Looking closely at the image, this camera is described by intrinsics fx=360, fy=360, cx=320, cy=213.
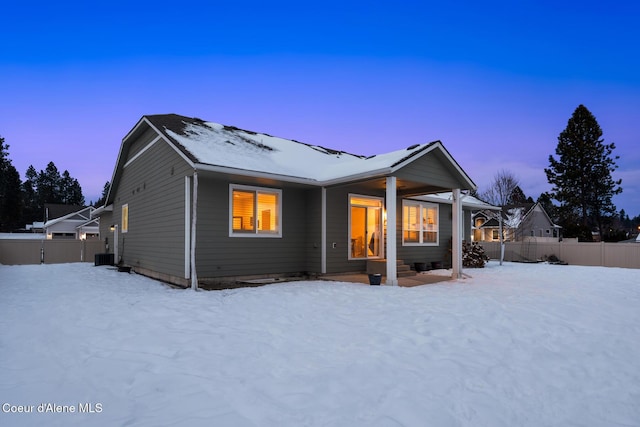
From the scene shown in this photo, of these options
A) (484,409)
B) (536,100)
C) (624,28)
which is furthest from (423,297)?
(536,100)

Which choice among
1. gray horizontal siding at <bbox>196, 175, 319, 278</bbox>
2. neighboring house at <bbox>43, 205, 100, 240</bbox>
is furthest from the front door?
neighboring house at <bbox>43, 205, 100, 240</bbox>

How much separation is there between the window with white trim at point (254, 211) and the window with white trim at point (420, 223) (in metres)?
5.33

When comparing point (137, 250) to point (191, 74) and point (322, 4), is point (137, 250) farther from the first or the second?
point (191, 74)

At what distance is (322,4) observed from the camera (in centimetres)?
1636

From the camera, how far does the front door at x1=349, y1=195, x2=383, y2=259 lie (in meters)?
12.2

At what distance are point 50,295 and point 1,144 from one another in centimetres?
1407

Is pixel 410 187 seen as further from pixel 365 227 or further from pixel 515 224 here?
pixel 515 224

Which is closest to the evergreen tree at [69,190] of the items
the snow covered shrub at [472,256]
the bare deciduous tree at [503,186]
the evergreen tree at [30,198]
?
the evergreen tree at [30,198]

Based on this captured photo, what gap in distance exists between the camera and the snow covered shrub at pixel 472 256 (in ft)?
51.3

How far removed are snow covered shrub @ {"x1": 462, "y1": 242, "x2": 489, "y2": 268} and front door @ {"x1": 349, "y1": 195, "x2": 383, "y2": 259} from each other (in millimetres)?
5157

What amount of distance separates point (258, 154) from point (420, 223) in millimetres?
7063

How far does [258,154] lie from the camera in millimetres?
11164

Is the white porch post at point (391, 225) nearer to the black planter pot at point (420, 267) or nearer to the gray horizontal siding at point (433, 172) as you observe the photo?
the gray horizontal siding at point (433, 172)

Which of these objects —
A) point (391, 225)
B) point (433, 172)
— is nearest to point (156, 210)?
point (391, 225)
